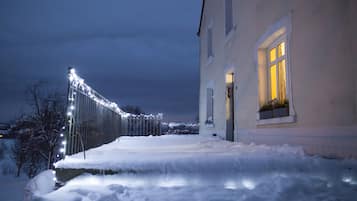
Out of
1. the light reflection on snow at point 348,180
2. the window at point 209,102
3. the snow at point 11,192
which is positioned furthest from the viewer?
the snow at point 11,192

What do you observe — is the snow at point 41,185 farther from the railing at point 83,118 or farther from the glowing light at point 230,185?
the glowing light at point 230,185

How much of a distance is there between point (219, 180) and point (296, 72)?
2.35 metres

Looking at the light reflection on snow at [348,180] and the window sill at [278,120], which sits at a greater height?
the window sill at [278,120]

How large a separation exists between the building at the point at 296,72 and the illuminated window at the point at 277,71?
0.06 ft

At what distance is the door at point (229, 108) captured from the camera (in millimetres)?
8625

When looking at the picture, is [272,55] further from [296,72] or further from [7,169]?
[7,169]

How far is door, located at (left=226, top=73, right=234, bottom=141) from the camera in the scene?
28.3ft

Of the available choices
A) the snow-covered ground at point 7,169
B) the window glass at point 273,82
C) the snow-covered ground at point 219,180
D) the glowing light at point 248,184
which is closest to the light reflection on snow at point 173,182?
the snow-covered ground at point 219,180

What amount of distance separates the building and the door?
10cm

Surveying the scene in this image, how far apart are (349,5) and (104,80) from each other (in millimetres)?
73006

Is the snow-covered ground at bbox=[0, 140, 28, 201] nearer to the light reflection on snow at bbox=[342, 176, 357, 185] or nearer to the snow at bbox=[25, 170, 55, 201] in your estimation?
the snow at bbox=[25, 170, 55, 201]

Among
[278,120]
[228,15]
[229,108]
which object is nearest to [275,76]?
[278,120]

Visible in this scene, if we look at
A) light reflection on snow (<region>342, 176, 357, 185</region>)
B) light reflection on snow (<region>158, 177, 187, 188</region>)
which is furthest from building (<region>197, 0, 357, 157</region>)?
light reflection on snow (<region>158, 177, 187, 188</region>)

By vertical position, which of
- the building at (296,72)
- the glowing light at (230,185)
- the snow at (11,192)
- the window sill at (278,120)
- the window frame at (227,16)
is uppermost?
the window frame at (227,16)
